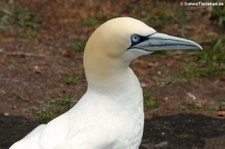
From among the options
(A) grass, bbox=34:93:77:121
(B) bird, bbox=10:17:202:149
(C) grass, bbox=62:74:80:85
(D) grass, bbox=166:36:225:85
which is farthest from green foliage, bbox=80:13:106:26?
(B) bird, bbox=10:17:202:149

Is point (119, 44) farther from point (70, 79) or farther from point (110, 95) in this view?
point (70, 79)

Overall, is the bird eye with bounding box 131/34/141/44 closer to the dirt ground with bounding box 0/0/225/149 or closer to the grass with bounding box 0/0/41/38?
the dirt ground with bounding box 0/0/225/149

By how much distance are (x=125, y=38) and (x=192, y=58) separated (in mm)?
3572

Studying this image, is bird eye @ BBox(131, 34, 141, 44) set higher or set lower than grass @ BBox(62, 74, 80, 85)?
higher

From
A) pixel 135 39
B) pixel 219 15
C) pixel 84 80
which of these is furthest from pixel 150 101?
pixel 135 39

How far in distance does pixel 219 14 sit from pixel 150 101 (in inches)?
73.7

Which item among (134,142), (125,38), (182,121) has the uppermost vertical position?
(125,38)

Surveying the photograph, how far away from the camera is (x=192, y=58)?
25.1 ft

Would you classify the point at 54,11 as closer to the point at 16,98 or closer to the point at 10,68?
the point at 10,68

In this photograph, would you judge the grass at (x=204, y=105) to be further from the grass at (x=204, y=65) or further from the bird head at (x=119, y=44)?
the bird head at (x=119, y=44)

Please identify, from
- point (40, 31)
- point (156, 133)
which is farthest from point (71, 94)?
point (40, 31)

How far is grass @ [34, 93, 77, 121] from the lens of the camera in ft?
21.2

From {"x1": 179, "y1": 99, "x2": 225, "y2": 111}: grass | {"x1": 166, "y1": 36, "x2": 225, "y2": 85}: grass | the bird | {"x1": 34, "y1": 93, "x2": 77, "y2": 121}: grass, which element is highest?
the bird

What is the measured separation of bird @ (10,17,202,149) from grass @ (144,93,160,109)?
2.21 meters
